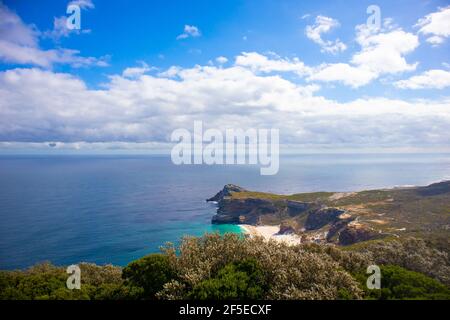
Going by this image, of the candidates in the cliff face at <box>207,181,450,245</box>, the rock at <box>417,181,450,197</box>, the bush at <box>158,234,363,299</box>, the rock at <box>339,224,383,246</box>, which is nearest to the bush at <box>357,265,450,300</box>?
the bush at <box>158,234,363,299</box>

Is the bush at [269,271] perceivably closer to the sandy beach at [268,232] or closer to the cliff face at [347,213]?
the cliff face at [347,213]

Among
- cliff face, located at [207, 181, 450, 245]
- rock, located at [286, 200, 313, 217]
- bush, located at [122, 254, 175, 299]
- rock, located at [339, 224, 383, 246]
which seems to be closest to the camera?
bush, located at [122, 254, 175, 299]

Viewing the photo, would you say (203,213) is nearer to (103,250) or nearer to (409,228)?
(103,250)

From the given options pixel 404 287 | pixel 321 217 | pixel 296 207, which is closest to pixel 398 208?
pixel 321 217

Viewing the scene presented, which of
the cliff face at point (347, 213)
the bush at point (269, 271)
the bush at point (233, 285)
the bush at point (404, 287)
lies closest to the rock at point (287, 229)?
the cliff face at point (347, 213)

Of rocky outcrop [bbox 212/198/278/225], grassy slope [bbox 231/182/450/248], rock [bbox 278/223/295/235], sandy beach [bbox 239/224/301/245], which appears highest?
grassy slope [bbox 231/182/450/248]

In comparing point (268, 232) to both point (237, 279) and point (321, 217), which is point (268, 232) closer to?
point (321, 217)

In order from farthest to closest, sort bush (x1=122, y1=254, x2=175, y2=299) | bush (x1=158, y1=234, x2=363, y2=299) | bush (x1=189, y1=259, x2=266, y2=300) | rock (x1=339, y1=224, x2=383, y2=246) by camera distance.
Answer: rock (x1=339, y1=224, x2=383, y2=246) < bush (x1=122, y1=254, x2=175, y2=299) < bush (x1=158, y1=234, x2=363, y2=299) < bush (x1=189, y1=259, x2=266, y2=300)

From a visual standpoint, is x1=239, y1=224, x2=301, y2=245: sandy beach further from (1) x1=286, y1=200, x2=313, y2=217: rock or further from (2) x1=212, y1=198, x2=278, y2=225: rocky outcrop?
(1) x1=286, y1=200, x2=313, y2=217: rock
